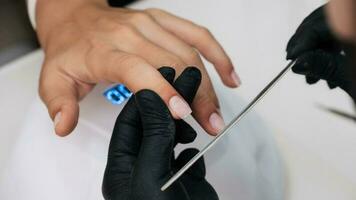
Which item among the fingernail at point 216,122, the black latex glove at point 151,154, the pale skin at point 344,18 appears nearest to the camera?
the pale skin at point 344,18

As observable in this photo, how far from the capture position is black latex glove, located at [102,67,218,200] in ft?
1.61

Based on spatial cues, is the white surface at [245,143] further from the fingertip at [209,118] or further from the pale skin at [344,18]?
the pale skin at [344,18]

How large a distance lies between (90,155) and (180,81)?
19 cm

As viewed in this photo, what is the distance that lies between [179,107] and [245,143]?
0.16 metres

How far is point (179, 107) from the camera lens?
531mm

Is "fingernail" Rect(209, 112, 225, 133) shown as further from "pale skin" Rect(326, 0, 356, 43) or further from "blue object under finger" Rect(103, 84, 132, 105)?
"pale skin" Rect(326, 0, 356, 43)

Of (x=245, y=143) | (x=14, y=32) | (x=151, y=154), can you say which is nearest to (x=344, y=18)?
(x=151, y=154)

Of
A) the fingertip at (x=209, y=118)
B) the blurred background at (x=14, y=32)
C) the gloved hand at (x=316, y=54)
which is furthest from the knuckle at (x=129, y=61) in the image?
the blurred background at (x=14, y=32)

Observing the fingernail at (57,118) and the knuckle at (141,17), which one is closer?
the fingernail at (57,118)

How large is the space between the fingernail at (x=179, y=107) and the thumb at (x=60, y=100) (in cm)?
18

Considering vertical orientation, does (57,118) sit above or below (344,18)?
below

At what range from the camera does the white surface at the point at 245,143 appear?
0.63 m

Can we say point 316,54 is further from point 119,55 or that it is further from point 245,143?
point 119,55

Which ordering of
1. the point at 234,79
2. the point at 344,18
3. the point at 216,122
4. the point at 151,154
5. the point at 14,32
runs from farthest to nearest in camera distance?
the point at 14,32 < the point at 234,79 < the point at 216,122 < the point at 151,154 < the point at 344,18
